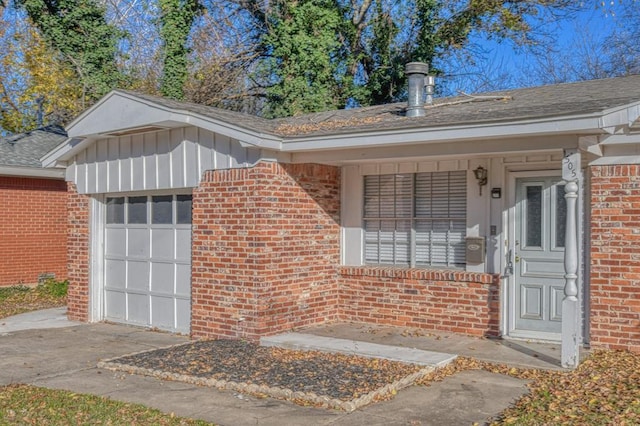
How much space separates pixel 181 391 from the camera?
6574mm

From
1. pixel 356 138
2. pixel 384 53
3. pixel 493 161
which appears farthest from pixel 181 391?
pixel 384 53

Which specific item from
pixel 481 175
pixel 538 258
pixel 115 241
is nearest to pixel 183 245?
pixel 115 241

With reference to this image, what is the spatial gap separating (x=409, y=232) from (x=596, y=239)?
273cm

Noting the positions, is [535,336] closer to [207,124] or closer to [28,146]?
[207,124]

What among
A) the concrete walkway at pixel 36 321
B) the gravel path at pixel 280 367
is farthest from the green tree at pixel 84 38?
the gravel path at pixel 280 367

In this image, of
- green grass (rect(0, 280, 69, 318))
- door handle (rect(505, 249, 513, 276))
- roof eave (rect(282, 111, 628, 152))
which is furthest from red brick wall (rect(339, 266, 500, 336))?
green grass (rect(0, 280, 69, 318))

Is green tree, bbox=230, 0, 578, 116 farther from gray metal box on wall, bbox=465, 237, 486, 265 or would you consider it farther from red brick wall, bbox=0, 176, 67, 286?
gray metal box on wall, bbox=465, 237, 486, 265

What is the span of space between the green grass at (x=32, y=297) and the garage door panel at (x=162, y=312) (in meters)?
3.74

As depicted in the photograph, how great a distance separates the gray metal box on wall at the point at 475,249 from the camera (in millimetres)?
8812

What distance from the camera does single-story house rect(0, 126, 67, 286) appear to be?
14797 mm

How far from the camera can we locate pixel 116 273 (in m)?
11.0

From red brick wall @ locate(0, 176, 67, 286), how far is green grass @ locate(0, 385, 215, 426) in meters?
9.36

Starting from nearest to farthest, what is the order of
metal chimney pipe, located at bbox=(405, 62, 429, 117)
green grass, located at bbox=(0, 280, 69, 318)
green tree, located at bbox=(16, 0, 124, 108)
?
metal chimney pipe, located at bbox=(405, 62, 429, 117) < green grass, located at bbox=(0, 280, 69, 318) < green tree, located at bbox=(16, 0, 124, 108)

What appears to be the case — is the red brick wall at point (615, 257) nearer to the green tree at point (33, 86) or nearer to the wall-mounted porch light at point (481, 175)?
the wall-mounted porch light at point (481, 175)
